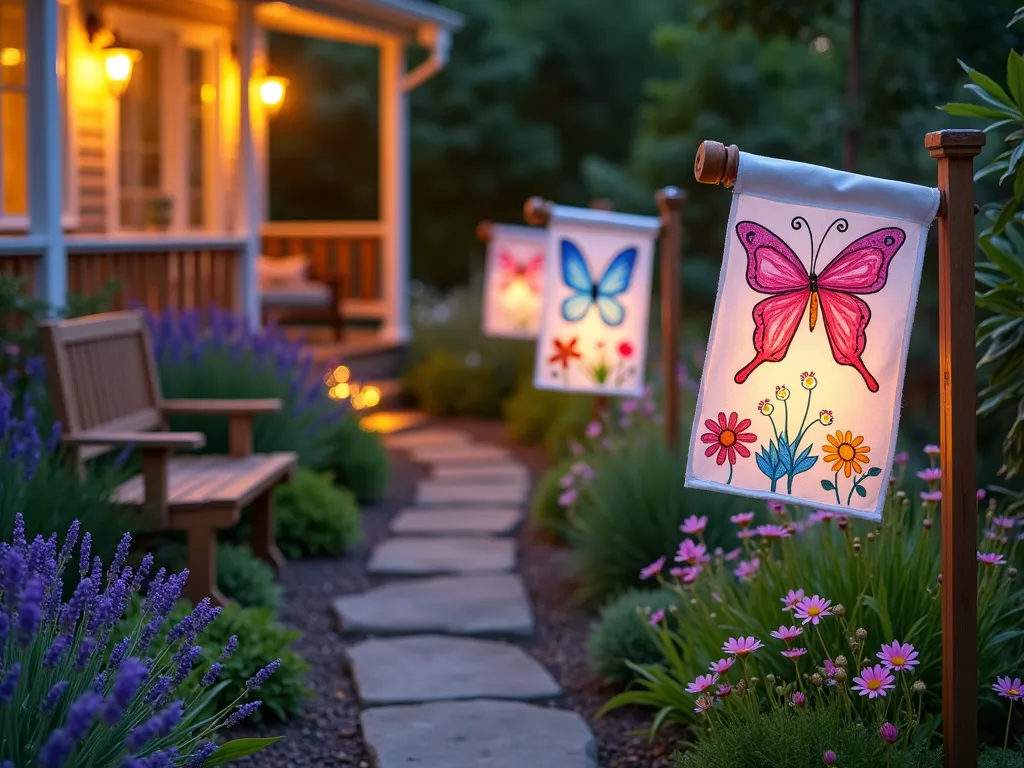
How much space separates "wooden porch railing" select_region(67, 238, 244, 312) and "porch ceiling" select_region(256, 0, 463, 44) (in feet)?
6.71

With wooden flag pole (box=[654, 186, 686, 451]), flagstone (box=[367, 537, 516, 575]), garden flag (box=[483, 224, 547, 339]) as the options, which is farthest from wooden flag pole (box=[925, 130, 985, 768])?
garden flag (box=[483, 224, 547, 339])

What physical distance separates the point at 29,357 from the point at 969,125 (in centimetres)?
491

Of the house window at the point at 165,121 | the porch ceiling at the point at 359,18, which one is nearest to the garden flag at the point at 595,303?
the porch ceiling at the point at 359,18

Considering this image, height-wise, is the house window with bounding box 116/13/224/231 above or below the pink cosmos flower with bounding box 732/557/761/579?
above

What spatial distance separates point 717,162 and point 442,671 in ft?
7.84

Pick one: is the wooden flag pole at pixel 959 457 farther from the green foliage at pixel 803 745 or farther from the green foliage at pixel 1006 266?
the green foliage at pixel 1006 266

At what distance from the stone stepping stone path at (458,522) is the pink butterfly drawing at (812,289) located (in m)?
4.13

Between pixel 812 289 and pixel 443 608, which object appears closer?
pixel 812 289

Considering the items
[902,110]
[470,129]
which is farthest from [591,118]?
[902,110]

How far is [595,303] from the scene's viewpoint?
593 cm

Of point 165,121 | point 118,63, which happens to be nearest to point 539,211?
A: point 118,63

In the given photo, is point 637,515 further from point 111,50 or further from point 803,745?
point 111,50

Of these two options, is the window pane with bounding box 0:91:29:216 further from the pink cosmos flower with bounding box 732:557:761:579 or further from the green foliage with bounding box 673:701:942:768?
the green foliage with bounding box 673:701:942:768

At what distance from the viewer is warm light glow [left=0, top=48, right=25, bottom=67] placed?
8.67m
